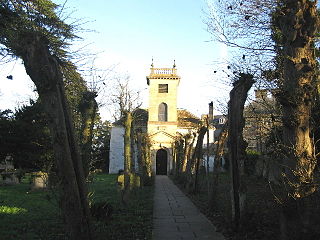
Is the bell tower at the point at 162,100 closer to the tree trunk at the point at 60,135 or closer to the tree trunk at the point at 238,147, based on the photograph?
the tree trunk at the point at 238,147

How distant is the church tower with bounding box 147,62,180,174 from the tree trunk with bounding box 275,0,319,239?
148 feet

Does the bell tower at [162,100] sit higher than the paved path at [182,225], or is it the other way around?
the bell tower at [162,100]

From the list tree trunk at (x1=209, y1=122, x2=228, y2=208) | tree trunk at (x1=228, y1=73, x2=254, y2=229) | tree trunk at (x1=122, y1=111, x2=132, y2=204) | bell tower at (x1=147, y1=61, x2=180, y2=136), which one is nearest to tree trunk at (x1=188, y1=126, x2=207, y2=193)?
tree trunk at (x1=122, y1=111, x2=132, y2=204)

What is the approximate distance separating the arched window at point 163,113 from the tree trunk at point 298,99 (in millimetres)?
46005

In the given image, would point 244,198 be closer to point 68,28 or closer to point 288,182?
point 288,182

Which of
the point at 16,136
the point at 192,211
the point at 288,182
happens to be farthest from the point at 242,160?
the point at 16,136

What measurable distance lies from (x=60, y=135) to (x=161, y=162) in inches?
1862

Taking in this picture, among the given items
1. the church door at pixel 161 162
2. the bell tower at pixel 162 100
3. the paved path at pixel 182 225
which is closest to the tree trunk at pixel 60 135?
the paved path at pixel 182 225

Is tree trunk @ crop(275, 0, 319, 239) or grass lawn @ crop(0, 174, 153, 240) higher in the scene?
A: tree trunk @ crop(275, 0, 319, 239)

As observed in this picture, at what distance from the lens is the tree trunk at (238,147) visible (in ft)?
26.0

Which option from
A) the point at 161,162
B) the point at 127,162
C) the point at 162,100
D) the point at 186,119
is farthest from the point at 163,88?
the point at 127,162

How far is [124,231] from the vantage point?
799 cm

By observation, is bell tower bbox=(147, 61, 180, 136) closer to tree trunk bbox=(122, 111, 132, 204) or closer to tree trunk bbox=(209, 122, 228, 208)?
tree trunk bbox=(122, 111, 132, 204)

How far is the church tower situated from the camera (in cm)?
5153
